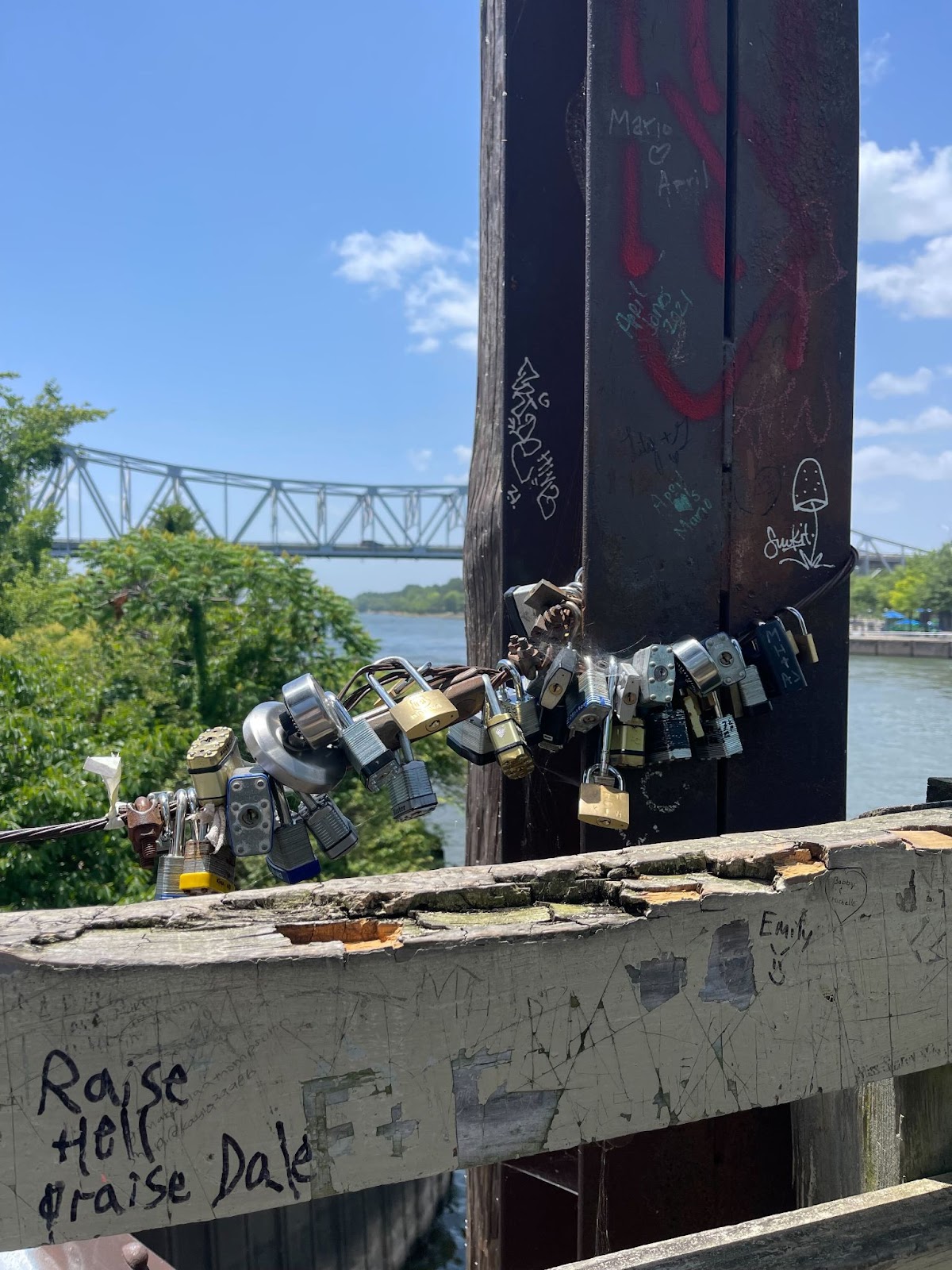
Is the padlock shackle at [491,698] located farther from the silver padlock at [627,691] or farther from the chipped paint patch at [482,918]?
the chipped paint patch at [482,918]

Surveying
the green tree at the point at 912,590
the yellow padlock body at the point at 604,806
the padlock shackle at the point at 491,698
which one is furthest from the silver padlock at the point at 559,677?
the green tree at the point at 912,590

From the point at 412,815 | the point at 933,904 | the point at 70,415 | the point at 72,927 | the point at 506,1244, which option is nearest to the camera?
the point at 72,927

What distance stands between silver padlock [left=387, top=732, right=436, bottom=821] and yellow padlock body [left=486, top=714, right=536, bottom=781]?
0.62ft

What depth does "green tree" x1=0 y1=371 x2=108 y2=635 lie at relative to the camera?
27359 mm

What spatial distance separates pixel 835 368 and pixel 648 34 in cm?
88

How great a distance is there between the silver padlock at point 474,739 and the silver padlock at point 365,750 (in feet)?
0.89

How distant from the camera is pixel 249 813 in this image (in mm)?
1964

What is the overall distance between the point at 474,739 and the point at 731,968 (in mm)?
1100

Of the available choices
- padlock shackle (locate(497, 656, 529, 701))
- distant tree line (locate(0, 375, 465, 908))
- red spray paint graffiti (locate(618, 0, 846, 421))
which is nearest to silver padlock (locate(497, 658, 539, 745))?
padlock shackle (locate(497, 656, 529, 701))

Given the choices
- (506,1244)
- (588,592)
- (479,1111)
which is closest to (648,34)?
(588,592)

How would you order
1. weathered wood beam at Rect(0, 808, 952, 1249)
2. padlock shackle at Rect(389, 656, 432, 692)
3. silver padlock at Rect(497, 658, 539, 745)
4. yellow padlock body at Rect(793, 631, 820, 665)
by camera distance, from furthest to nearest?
yellow padlock body at Rect(793, 631, 820, 665) < silver padlock at Rect(497, 658, 539, 745) < padlock shackle at Rect(389, 656, 432, 692) < weathered wood beam at Rect(0, 808, 952, 1249)

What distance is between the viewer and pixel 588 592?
89.2 inches

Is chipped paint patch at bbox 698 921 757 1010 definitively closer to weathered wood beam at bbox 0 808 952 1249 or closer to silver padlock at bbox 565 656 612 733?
weathered wood beam at bbox 0 808 952 1249

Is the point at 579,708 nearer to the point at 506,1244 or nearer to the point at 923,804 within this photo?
the point at 923,804
